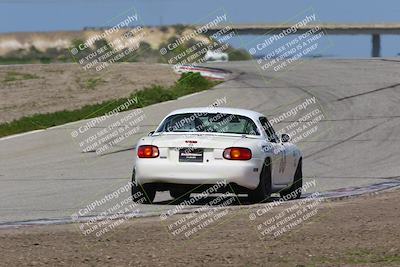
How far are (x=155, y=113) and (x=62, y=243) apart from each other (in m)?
20.5

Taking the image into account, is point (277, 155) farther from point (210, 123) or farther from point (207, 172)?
point (207, 172)

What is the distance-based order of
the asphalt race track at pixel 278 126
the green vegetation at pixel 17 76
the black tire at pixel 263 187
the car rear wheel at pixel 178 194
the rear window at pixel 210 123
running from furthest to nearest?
the green vegetation at pixel 17 76, the asphalt race track at pixel 278 126, the rear window at pixel 210 123, the car rear wheel at pixel 178 194, the black tire at pixel 263 187

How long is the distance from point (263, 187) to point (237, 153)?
2.28ft

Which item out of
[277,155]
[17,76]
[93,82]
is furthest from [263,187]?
[17,76]

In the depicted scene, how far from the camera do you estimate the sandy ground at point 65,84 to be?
34625mm

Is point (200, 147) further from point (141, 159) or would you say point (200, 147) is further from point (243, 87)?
point (243, 87)

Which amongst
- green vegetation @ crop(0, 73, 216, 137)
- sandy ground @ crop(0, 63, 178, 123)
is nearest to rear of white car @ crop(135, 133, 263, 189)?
green vegetation @ crop(0, 73, 216, 137)

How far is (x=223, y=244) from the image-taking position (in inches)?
390

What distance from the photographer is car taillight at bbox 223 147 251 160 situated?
13.8 meters

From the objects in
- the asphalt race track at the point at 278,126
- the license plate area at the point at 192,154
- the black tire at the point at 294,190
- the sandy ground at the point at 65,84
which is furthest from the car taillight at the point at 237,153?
the sandy ground at the point at 65,84

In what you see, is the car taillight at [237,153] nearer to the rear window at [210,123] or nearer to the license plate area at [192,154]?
the license plate area at [192,154]

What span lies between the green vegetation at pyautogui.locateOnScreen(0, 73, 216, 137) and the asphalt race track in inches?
30.5

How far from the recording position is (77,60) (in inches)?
2083

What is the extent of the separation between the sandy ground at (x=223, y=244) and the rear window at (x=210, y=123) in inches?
83.4
